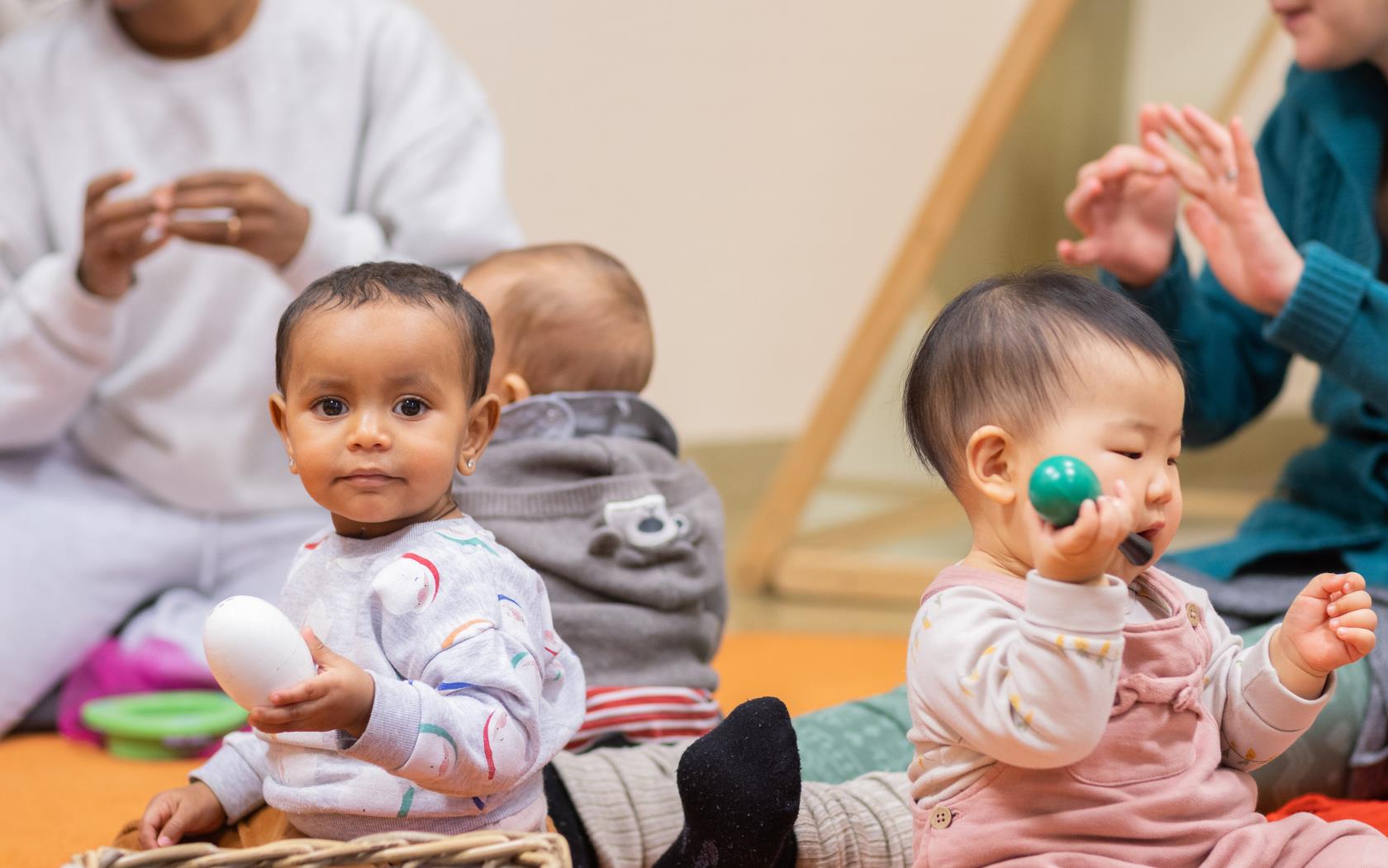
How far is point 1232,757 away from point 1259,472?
1.39 meters

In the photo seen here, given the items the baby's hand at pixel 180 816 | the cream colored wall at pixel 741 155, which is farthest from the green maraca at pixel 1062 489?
the cream colored wall at pixel 741 155

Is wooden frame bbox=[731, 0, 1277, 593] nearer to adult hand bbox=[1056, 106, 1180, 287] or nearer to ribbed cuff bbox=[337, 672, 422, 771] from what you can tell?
adult hand bbox=[1056, 106, 1180, 287]

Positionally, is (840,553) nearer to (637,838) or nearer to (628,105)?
(628,105)

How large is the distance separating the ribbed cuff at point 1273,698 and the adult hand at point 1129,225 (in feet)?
1.61

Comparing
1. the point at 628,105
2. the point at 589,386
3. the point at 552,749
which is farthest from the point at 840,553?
the point at 552,749

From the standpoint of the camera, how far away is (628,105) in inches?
86.7

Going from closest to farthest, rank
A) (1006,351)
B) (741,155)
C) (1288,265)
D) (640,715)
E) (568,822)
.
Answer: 1. (1006,351)
2. (568,822)
3. (640,715)
4. (1288,265)
5. (741,155)

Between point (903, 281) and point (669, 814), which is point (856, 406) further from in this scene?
point (669, 814)

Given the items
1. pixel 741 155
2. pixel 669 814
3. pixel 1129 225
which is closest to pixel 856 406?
pixel 741 155

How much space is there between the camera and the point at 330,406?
2.27ft

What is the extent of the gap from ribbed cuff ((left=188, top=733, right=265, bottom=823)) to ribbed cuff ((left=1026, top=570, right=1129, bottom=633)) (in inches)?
17.0

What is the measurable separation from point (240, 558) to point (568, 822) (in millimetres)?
672

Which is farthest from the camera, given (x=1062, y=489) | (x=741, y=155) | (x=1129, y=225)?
(x=741, y=155)

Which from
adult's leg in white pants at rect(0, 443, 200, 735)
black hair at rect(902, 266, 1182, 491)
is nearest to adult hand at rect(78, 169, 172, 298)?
adult's leg in white pants at rect(0, 443, 200, 735)
